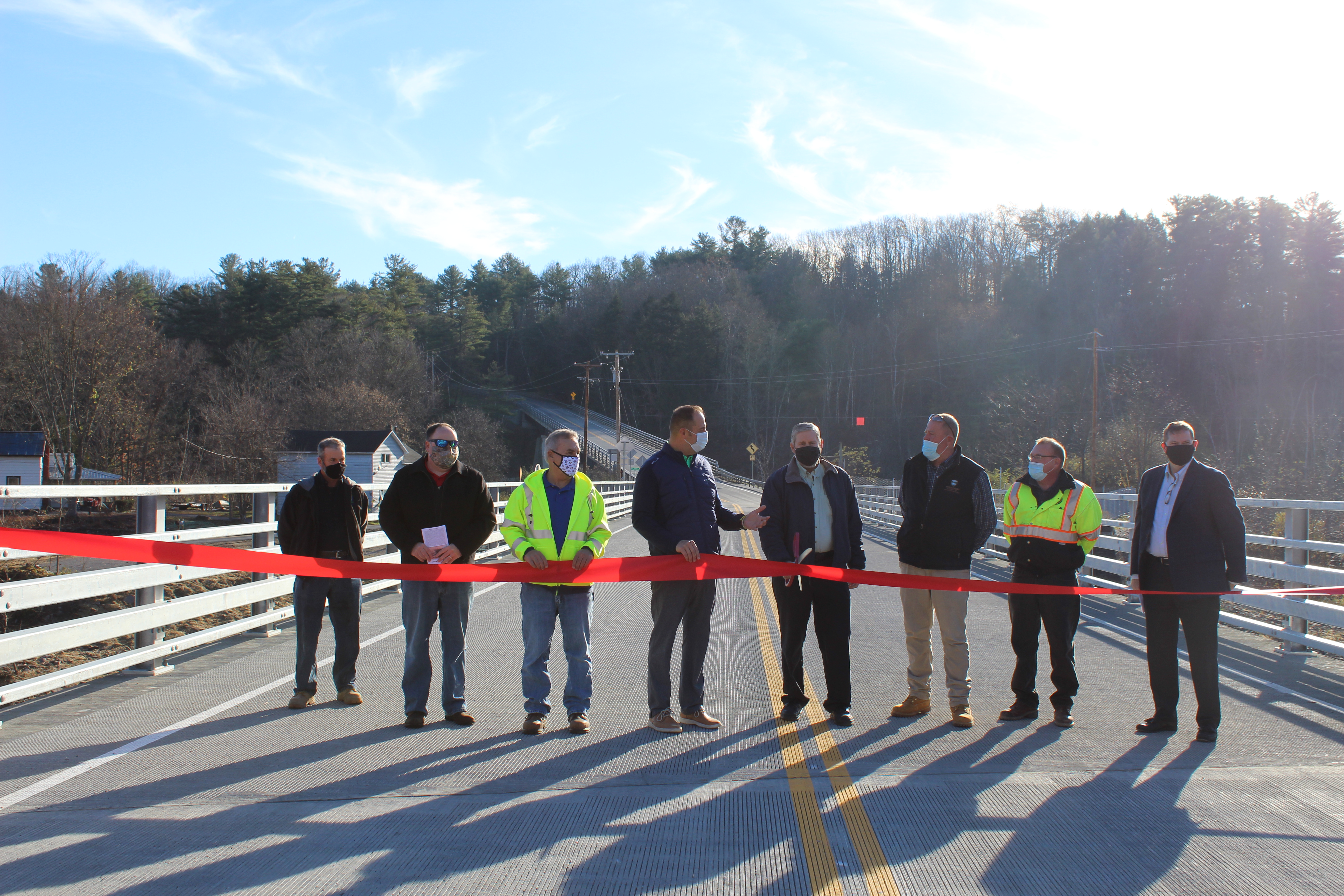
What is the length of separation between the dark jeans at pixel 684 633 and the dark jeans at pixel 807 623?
54cm

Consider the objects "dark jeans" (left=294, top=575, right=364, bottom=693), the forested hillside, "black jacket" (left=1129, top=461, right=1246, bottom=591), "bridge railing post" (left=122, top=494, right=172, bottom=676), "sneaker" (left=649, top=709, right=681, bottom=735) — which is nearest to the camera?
"sneaker" (left=649, top=709, right=681, bottom=735)

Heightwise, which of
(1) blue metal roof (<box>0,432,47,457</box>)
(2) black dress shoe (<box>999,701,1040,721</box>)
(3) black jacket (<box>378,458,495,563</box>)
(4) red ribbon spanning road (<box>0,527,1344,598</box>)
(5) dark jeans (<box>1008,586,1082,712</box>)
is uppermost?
(1) blue metal roof (<box>0,432,47,457</box>)

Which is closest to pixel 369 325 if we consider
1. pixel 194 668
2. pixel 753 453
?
pixel 753 453

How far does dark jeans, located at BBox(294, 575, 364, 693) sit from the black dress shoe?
14.6 feet

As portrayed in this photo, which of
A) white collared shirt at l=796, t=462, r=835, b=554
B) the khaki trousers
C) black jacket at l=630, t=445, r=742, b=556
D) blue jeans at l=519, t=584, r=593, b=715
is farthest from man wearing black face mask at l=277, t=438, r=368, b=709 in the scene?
the khaki trousers

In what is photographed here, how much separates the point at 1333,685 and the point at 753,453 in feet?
216

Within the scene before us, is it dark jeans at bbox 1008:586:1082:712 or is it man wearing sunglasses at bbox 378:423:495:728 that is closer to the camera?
man wearing sunglasses at bbox 378:423:495:728

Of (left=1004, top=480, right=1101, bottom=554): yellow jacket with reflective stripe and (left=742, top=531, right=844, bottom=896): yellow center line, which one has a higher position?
(left=1004, top=480, right=1101, bottom=554): yellow jacket with reflective stripe

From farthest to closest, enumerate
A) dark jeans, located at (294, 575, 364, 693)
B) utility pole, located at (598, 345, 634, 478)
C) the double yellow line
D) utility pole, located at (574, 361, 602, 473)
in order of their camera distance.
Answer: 1. utility pole, located at (598, 345, 634, 478)
2. utility pole, located at (574, 361, 602, 473)
3. dark jeans, located at (294, 575, 364, 693)
4. the double yellow line

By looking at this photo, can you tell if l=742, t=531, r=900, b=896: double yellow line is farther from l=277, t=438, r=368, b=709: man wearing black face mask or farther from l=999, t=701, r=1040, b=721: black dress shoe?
l=277, t=438, r=368, b=709: man wearing black face mask

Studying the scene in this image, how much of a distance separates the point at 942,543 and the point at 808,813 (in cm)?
250

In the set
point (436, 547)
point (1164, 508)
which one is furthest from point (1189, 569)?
point (436, 547)

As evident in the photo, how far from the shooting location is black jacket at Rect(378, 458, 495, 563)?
5.94m

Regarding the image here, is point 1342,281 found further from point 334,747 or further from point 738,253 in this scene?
point 334,747
